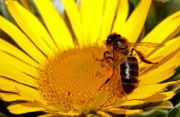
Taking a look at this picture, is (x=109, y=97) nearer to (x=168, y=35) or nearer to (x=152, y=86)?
(x=152, y=86)

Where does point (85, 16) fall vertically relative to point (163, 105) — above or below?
above

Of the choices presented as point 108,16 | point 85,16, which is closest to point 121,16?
point 108,16

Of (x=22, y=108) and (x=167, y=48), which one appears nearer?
(x=22, y=108)

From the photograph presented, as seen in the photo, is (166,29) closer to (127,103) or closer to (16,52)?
(127,103)

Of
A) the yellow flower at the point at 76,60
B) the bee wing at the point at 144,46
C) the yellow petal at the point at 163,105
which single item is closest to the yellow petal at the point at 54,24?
the yellow flower at the point at 76,60

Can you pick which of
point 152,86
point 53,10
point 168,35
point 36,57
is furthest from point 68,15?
point 152,86

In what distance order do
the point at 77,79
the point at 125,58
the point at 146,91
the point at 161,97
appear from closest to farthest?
the point at 161,97 < the point at 146,91 < the point at 125,58 < the point at 77,79

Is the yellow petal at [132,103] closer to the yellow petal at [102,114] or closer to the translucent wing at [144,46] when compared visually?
the yellow petal at [102,114]
